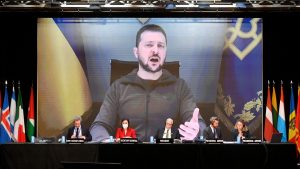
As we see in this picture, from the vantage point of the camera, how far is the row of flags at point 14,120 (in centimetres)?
1170

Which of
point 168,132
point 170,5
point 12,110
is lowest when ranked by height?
point 168,132

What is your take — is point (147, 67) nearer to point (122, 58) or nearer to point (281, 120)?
point (122, 58)

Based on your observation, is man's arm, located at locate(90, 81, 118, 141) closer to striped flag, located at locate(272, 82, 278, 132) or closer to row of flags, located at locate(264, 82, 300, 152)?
row of flags, located at locate(264, 82, 300, 152)

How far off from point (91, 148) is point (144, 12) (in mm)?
5489

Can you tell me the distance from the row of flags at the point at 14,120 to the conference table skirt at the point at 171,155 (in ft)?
13.9

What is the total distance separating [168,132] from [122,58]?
204 cm

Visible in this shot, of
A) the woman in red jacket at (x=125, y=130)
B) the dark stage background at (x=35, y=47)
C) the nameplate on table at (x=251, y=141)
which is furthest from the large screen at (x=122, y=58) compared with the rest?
the nameplate on table at (x=251, y=141)

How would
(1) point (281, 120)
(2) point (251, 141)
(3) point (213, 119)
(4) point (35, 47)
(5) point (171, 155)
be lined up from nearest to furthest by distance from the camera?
(5) point (171, 155) → (2) point (251, 141) → (3) point (213, 119) → (1) point (281, 120) → (4) point (35, 47)

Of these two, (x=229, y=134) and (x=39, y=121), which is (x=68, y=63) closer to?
(x=39, y=121)

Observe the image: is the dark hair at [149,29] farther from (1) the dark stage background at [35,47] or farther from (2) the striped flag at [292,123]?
(2) the striped flag at [292,123]

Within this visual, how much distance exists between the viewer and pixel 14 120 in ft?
39.2

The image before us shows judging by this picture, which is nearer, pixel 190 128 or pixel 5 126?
pixel 5 126

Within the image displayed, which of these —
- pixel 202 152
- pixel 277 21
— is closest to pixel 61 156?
pixel 202 152

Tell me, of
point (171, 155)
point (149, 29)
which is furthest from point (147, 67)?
point (171, 155)
